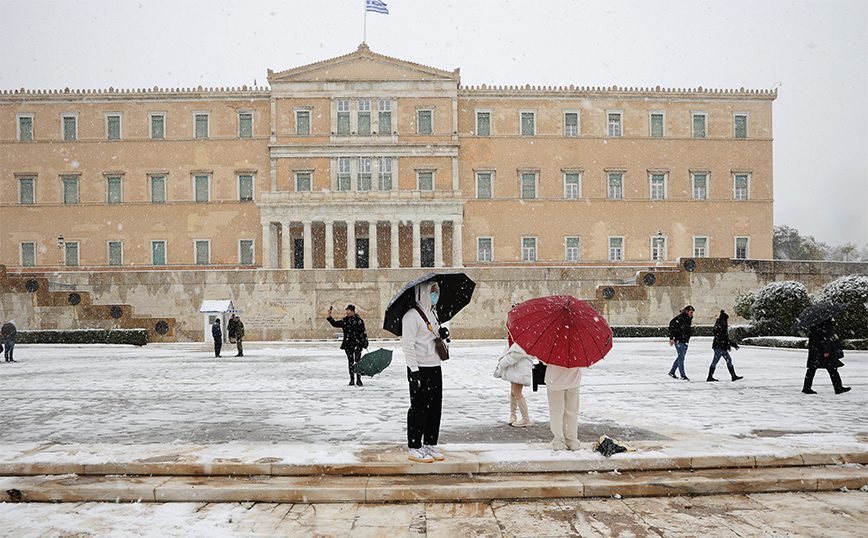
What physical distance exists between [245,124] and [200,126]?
286cm

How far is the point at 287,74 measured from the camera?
4075 cm

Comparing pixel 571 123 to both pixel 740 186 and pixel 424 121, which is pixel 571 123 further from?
pixel 740 186

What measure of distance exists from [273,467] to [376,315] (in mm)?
22987

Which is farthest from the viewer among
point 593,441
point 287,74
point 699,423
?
point 287,74

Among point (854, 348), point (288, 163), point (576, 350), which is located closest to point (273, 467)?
point (576, 350)

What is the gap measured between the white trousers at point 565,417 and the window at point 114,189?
4139 centimetres

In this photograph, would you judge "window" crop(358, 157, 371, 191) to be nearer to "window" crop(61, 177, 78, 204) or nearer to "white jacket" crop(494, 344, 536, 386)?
"window" crop(61, 177, 78, 204)

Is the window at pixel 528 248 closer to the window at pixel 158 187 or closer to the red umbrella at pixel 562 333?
the window at pixel 158 187

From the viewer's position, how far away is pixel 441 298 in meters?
6.29

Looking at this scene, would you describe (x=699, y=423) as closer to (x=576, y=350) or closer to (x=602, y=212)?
(x=576, y=350)

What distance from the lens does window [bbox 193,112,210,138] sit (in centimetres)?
4153

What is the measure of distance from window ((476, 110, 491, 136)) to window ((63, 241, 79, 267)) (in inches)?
1041

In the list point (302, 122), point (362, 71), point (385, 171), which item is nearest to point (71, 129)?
point (302, 122)

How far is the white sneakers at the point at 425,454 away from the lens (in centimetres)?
570
